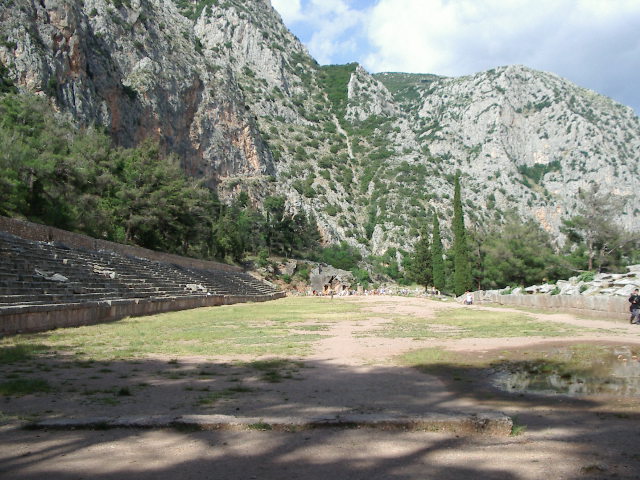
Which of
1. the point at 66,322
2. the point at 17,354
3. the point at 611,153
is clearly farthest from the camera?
the point at 611,153

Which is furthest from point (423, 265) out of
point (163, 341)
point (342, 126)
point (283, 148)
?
point (342, 126)

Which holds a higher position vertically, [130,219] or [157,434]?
[130,219]

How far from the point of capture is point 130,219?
38281mm

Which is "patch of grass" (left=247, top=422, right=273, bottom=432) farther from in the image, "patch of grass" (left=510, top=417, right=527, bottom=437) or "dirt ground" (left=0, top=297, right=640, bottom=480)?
"patch of grass" (left=510, top=417, right=527, bottom=437)

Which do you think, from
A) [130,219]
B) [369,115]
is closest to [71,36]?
[130,219]

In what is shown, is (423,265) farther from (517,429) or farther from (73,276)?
(517,429)

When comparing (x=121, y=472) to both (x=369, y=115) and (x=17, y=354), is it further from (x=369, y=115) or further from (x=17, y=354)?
(x=369, y=115)

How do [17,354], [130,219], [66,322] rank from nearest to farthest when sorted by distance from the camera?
[17,354], [66,322], [130,219]

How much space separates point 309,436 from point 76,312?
44.2 feet

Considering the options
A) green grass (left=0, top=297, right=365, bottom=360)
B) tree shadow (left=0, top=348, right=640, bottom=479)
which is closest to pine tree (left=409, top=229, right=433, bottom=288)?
green grass (left=0, top=297, right=365, bottom=360)

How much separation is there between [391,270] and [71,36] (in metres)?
69.8

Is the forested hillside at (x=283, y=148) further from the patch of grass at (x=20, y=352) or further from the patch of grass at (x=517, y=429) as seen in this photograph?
the patch of grass at (x=517, y=429)

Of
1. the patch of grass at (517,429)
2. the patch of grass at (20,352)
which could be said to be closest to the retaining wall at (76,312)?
the patch of grass at (20,352)

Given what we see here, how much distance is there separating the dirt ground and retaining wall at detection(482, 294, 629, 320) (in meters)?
13.2
